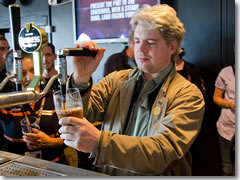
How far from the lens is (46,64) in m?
2.34

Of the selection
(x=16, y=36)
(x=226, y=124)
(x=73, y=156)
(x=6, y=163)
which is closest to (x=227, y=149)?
(x=226, y=124)

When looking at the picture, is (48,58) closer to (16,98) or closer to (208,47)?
(208,47)

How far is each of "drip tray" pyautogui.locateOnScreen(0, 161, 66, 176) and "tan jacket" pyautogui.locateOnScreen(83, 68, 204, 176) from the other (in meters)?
0.19

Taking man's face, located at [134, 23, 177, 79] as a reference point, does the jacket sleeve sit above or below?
below

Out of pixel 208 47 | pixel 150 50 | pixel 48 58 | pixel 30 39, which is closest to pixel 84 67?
pixel 150 50

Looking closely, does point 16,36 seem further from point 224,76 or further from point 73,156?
point 224,76

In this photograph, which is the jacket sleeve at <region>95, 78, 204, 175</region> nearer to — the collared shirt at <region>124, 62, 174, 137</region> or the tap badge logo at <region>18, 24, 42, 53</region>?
the collared shirt at <region>124, 62, 174, 137</region>

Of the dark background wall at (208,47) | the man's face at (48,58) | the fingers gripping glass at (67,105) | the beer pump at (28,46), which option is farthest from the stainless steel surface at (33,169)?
the dark background wall at (208,47)

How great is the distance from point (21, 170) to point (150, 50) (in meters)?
0.70

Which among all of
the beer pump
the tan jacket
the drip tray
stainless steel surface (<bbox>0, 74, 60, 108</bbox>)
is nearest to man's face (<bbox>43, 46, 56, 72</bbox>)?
the tan jacket

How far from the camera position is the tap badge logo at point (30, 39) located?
0.78 metres

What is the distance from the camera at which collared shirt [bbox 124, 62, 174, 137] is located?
45.4 inches

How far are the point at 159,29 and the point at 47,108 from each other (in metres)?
0.94

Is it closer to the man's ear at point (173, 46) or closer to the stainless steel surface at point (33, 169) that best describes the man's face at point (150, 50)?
the man's ear at point (173, 46)
